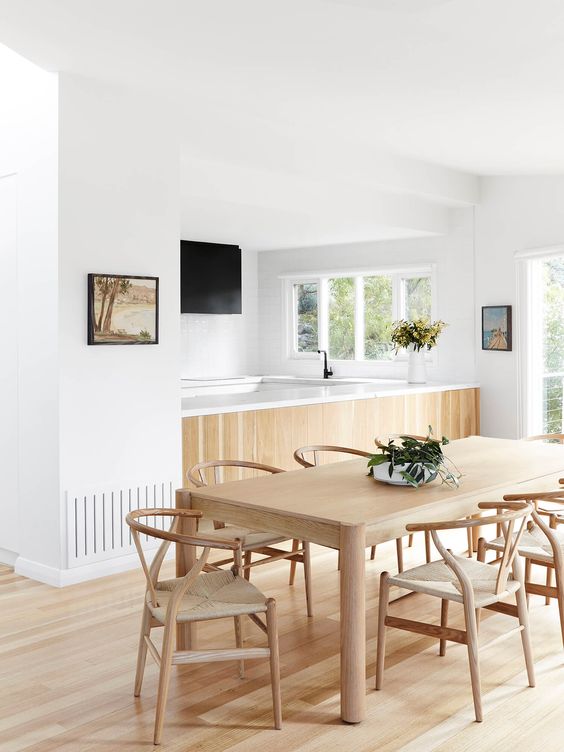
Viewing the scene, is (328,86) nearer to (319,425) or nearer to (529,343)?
(319,425)

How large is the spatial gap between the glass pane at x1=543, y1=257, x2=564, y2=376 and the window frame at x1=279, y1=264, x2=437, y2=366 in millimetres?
1074

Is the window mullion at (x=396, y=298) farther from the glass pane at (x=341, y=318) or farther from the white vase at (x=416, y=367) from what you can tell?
the white vase at (x=416, y=367)

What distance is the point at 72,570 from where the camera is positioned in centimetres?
441

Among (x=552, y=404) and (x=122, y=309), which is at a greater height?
(x=122, y=309)

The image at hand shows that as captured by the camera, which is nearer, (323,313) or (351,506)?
(351,506)

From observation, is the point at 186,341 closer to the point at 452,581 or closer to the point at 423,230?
the point at 423,230

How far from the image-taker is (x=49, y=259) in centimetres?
435

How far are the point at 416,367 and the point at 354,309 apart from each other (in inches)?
58.3

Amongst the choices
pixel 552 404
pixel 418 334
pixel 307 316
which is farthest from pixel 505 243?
pixel 307 316

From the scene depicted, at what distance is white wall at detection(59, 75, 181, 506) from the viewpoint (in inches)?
172

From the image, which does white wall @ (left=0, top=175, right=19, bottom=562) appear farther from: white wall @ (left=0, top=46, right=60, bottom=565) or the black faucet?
the black faucet

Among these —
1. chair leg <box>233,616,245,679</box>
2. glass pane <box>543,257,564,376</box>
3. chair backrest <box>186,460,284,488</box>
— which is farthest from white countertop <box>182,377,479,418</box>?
chair leg <box>233,616,245,679</box>

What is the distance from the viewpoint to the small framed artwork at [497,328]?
279 inches

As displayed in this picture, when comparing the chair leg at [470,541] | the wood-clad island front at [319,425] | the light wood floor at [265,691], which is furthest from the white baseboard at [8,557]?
the chair leg at [470,541]
